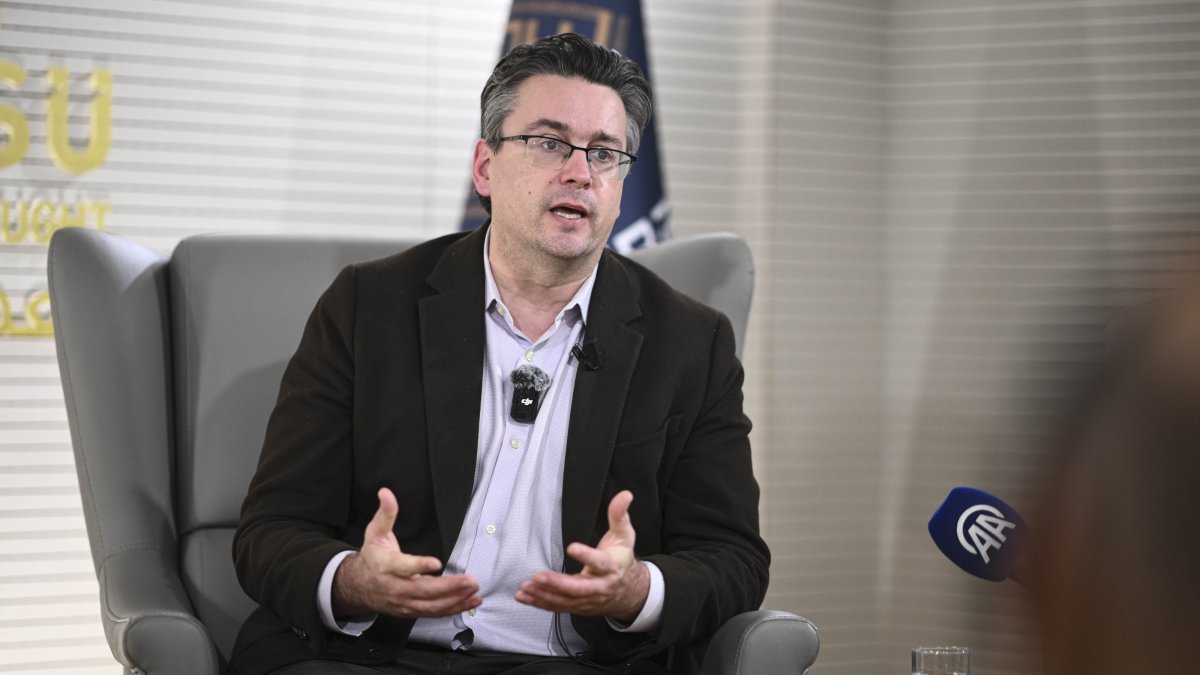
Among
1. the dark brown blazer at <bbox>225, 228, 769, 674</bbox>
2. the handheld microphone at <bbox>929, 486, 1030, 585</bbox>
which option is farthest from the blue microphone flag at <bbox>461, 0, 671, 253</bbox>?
the handheld microphone at <bbox>929, 486, 1030, 585</bbox>

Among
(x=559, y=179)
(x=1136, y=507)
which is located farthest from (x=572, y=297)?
(x=1136, y=507)

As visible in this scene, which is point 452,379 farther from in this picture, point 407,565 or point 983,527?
point 983,527

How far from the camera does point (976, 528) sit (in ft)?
4.81

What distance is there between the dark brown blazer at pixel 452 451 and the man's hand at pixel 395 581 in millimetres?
111

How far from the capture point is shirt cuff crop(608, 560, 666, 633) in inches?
69.3

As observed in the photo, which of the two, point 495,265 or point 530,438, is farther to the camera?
point 495,265

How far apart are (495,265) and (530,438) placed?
1.12 feet

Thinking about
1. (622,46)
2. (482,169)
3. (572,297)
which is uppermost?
(622,46)

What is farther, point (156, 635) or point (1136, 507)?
point (156, 635)

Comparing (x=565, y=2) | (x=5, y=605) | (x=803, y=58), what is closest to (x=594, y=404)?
(x=565, y=2)

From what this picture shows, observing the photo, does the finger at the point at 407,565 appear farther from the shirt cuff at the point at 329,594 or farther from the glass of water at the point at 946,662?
the glass of water at the point at 946,662

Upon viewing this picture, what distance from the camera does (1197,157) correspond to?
3418 mm

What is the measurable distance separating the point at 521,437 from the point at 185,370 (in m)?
0.70

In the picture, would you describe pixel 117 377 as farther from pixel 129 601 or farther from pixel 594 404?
pixel 594 404
